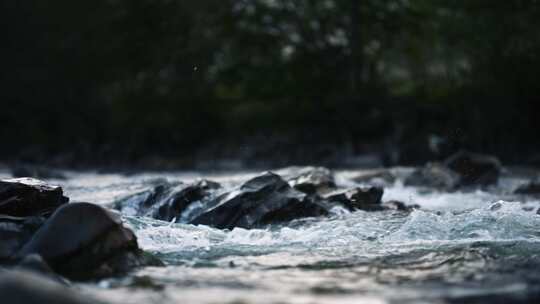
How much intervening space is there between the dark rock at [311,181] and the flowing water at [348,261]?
1.34 m

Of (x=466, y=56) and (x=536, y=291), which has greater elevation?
(x=466, y=56)

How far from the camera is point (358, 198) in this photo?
28.8 ft

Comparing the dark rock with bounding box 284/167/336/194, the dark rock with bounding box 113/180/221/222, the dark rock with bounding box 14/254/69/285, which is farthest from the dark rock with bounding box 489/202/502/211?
the dark rock with bounding box 14/254/69/285

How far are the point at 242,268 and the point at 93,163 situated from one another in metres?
18.2

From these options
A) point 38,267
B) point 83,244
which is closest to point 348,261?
point 83,244

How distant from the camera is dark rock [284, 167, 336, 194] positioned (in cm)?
920

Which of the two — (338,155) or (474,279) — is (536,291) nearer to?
(474,279)

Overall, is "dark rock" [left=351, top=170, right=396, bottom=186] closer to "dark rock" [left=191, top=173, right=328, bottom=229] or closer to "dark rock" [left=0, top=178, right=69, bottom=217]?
"dark rock" [left=191, top=173, right=328, bottom=229]

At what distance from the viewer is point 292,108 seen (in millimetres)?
24656

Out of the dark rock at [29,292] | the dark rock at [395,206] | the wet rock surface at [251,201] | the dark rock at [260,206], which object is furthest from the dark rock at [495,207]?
the dark rock at [29,292]

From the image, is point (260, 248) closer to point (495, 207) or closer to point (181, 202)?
point (181, 202)

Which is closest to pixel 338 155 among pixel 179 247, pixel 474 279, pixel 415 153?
pixel 415 153

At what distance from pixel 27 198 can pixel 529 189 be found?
25.8ft

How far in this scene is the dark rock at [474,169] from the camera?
12648 mm
